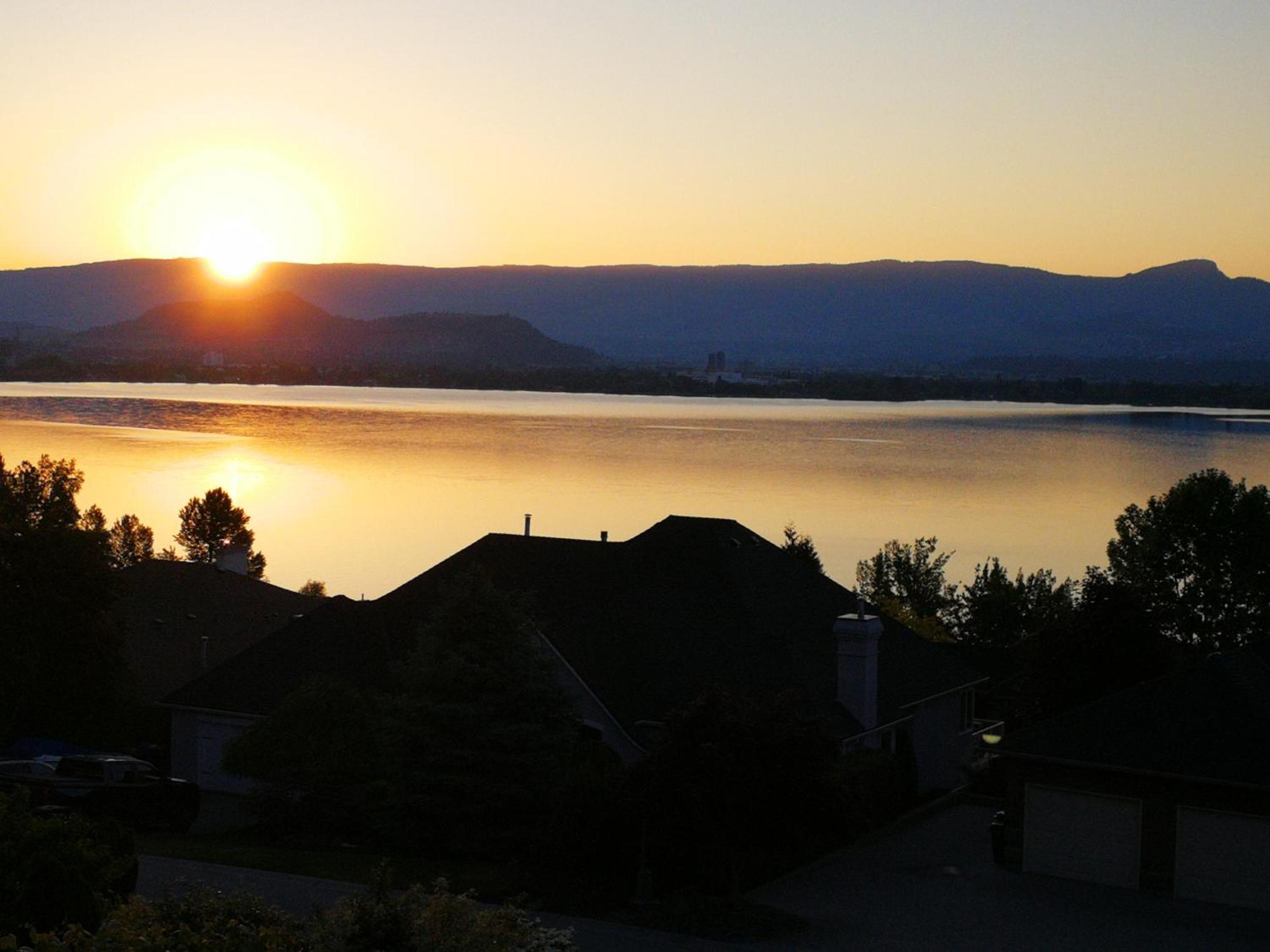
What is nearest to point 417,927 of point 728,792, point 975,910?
point 728,792

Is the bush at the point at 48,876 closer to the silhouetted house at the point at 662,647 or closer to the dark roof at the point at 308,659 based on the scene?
the silhouetted house at the point at 662,647

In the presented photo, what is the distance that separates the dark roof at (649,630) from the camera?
27547mm

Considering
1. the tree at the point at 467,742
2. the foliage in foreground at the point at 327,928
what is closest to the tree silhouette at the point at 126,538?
the tree at the point at 467,742

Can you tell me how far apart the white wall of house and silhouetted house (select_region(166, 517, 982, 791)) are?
0.12 ft

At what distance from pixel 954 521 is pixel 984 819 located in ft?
267

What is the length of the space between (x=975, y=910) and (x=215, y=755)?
51.0 ft

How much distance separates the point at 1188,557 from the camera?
54656 mm

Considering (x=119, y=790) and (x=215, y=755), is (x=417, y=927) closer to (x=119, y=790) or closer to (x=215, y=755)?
(x=119, y=790)

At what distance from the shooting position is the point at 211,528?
77562 mm

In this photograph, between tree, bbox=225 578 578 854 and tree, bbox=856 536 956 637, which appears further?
tree, bbox=856 536 956 637

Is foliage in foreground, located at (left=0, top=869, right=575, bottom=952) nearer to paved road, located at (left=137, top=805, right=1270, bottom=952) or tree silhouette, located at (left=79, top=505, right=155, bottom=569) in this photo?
paved road, located at (left=137, top=805, right=1270, bottom=952)

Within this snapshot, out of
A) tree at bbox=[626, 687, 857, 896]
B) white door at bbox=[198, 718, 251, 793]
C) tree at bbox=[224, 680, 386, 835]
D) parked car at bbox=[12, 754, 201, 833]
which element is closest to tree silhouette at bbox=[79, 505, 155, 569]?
white door at bbox=[198, 718, 251, 793]

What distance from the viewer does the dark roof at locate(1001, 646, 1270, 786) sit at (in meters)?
22.5

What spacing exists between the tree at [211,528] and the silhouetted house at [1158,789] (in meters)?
56.2
